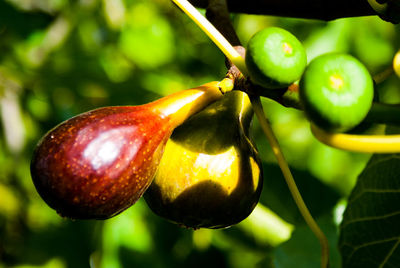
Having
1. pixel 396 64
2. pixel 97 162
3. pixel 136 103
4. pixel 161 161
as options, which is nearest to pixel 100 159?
pixel 97 162

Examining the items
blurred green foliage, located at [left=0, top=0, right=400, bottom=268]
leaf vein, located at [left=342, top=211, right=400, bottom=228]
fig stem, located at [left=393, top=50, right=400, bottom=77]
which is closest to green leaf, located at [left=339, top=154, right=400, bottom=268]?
leaf vein, located at [left=342, top=211, right=400, bottom=228]

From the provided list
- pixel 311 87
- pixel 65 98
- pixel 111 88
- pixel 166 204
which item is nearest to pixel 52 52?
pixel 65 98

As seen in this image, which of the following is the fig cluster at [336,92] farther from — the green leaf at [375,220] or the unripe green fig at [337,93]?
the green leaf at [375,220]

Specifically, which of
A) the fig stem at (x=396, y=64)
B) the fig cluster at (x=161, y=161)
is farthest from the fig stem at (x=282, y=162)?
the fig stem at (x=396, y=64)

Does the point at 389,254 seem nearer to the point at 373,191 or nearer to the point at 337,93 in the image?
Result: the point at 373,191

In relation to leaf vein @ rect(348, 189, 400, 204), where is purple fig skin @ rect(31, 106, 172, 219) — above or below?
above

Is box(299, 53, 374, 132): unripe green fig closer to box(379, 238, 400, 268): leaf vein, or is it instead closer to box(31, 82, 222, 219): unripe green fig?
box(31, 82, 222, 219): unripe green fig
